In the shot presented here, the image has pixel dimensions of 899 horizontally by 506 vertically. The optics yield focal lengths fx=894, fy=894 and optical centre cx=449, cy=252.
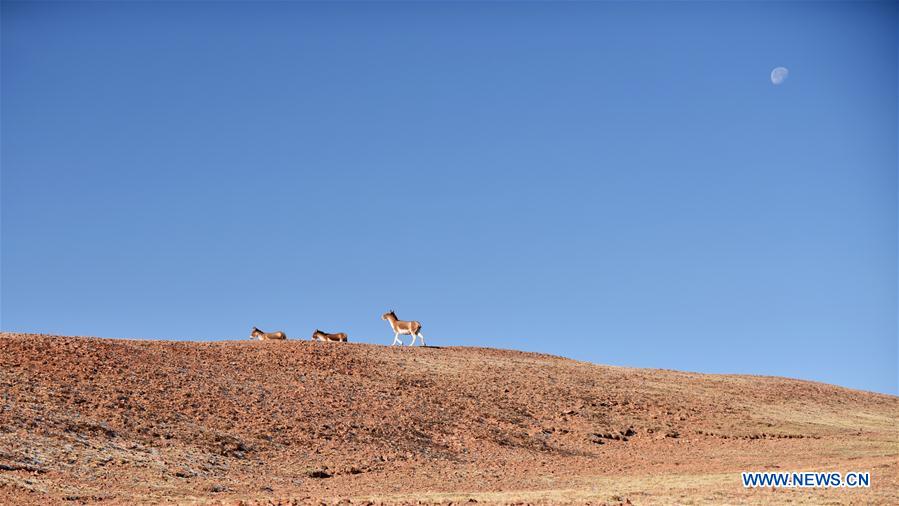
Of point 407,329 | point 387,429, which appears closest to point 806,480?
point 387,429

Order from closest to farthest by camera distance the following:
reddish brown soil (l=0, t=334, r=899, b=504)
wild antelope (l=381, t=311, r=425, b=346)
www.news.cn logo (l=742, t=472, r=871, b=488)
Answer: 1. reddish brown soil (l=0, t=334, r=899, b=504)
2. www.news.cn logo (l=742, t=472, r=871, b=488)
3. wild antelope (l=381, t=311, r=425, b=346)

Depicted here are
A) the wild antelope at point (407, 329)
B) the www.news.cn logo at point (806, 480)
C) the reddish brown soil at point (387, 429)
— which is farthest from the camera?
the wild antelope at point (407, 329)

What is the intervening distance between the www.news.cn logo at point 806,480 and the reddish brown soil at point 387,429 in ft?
1.40

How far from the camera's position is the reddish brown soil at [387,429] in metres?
22.1

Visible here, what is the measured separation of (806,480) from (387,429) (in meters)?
14.3

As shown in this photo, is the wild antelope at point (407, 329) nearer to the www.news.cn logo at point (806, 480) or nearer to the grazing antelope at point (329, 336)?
the grazing antelope at point (329, 336)

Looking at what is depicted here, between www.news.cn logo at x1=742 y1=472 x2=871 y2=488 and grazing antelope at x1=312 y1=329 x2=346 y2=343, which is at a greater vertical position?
grazing antelope at x1=312 y1=329 x2=346 y2=343

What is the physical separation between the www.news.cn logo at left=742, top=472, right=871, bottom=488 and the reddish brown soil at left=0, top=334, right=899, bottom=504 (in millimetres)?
428

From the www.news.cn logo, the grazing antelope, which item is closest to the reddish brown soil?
the www.news.cn logo

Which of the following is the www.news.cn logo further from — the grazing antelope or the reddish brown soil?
the grazing antelope

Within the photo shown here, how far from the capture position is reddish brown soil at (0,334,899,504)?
2206 cm

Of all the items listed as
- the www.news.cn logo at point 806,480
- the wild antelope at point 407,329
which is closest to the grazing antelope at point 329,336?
the wild antelope at point 407,329

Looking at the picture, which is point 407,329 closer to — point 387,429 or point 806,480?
point 387,429

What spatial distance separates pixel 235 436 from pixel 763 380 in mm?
34759
